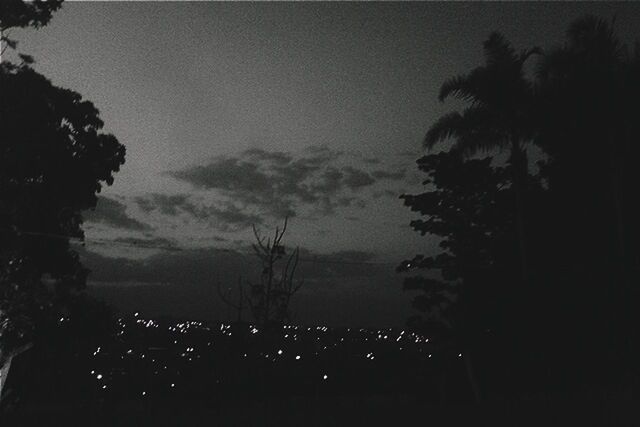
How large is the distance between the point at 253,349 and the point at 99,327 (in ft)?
33.6

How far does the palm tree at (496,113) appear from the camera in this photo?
19656 millimetres

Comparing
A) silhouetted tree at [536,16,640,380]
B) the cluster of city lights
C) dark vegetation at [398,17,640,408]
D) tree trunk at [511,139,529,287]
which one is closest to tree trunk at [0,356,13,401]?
the cluster of city lights

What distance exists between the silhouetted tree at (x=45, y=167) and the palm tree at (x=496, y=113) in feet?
31.2

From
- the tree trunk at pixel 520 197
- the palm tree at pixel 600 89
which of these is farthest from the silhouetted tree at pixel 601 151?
the tree trunk at pixel 520 197

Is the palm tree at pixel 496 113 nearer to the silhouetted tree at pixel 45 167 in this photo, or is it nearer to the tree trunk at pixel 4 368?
the silhouetted tree at pixel 45 167

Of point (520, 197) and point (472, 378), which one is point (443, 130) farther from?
point (472, 378)

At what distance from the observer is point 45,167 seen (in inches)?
638

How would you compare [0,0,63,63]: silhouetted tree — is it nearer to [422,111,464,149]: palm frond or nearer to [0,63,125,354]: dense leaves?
[0,63,125,354]: dense leaves

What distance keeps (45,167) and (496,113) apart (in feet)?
41.2

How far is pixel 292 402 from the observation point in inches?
787

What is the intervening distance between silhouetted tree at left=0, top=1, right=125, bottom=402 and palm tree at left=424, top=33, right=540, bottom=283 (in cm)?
951

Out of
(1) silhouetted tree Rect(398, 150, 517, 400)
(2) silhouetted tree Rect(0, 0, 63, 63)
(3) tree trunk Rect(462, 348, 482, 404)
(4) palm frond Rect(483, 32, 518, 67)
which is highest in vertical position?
(4) palm frond Rect(483, 32, 518, 67)

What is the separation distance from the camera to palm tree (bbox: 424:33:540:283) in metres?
19.7

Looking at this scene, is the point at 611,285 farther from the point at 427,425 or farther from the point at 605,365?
the point at 427,425
